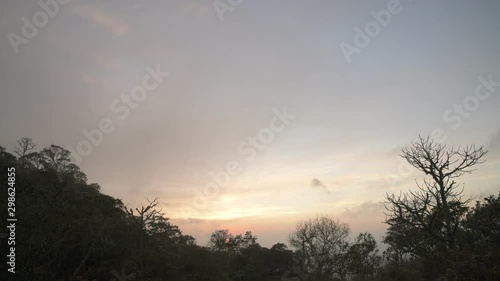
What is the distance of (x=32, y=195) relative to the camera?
24.4m

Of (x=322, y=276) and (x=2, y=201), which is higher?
(x=2, y=201)

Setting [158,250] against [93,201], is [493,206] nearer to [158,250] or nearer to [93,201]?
[158,250]

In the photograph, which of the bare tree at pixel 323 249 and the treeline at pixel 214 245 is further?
the bare tree at pixel 323 249

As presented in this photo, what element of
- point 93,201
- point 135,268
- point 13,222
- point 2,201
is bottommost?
point 135,268

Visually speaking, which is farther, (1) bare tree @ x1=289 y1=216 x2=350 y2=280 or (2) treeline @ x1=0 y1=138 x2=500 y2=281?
(1) bare tree @ x1=289 y1=216 x2=350 y2=280

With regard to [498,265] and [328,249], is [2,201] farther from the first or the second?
[328,249]

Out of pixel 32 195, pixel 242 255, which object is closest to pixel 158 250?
pixel 32 195

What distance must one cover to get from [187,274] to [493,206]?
33014 mm

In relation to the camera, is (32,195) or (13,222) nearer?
(13,222)

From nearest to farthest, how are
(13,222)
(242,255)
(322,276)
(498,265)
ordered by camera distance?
(498,265), (13,222), (322,276), (242,255)

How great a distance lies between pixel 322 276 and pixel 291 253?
20.6 meters

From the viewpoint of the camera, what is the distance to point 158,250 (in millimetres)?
35625

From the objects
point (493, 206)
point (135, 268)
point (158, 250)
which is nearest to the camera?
point (493, 206)

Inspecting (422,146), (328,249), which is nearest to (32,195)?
(422,146)
